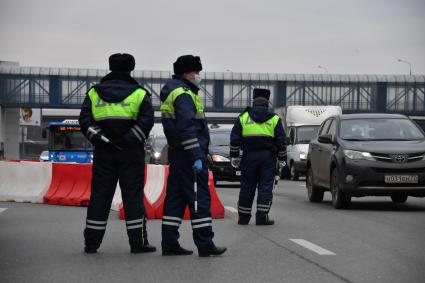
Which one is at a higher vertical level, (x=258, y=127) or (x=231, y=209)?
(x=258, y=127)

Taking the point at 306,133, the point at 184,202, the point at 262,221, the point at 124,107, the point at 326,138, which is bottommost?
the point at 262,221

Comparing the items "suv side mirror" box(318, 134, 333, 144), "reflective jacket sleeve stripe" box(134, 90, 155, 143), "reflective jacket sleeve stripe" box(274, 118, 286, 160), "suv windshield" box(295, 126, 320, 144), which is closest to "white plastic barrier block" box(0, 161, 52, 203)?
"suv side mirror" box(318, 134, 333, 144)

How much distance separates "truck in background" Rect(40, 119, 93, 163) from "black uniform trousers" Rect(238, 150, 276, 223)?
19.6 meters

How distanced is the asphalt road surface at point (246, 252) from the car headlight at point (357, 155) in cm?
102

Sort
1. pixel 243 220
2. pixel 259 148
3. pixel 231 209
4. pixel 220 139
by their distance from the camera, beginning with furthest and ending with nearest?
pixel 220 139, pixel 231 209, pixel 259 148, pixel 243 220

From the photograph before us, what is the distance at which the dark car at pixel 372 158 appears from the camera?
15.8 meters

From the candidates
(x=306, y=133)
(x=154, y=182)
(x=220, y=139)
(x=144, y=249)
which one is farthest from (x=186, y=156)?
(x=306, y=133)

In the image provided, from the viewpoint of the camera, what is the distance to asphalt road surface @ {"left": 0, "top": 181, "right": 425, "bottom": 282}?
8.00 meters

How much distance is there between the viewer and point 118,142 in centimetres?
958

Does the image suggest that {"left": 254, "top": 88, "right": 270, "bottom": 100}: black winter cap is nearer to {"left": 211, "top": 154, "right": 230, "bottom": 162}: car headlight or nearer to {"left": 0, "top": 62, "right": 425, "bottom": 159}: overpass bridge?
{"left": 211, "top": 154, "right": 230, "bottom": 162}: car headlight

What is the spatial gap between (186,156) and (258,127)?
4047 millimetres

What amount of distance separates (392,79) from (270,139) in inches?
3320

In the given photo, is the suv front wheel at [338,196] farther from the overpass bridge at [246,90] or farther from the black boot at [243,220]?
the overpass bridge at [246,90]

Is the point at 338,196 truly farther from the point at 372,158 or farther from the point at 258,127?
the point at 258,127
